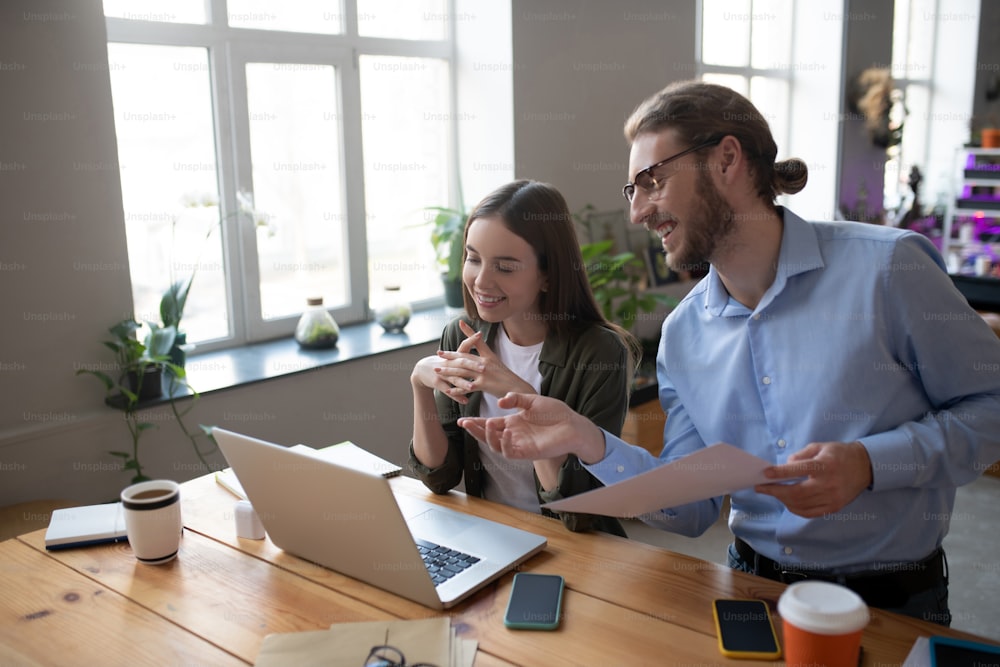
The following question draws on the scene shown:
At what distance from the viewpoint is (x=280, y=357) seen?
9.95 feet

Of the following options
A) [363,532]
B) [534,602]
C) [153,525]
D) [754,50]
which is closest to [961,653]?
[534,602]

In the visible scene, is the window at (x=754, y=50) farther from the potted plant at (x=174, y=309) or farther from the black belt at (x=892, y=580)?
the black belt at (x=892, y=580)

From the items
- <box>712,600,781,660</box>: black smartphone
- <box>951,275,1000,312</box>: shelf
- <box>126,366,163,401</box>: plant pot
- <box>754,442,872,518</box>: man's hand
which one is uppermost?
<box>754,442,872,518</box>: man's hand

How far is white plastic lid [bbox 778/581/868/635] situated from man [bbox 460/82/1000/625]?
0.33 metres

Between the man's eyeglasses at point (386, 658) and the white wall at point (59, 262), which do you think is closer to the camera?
the man's eyeglasses at point (386, 658)

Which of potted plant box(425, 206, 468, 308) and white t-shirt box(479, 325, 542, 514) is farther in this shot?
potted plant box(425, 206, 468, 308)

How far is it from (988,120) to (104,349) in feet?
23.0

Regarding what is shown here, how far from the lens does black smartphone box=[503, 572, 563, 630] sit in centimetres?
118

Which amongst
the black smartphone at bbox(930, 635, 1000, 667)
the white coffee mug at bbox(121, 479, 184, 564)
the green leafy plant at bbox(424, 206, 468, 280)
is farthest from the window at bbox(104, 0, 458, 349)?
the black smartphone at bbox(930, 635, 1000, 667)

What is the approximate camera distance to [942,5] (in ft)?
22.8

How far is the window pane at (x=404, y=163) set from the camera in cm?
352

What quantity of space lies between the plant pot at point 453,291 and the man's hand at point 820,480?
2479mm

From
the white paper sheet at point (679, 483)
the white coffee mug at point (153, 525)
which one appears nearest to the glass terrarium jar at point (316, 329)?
the white coffee mug at point (153, 525)

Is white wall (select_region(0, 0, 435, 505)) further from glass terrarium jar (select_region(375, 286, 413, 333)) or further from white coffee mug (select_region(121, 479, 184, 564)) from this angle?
white coffee mug (select_region(121, 479, 184, 564))
